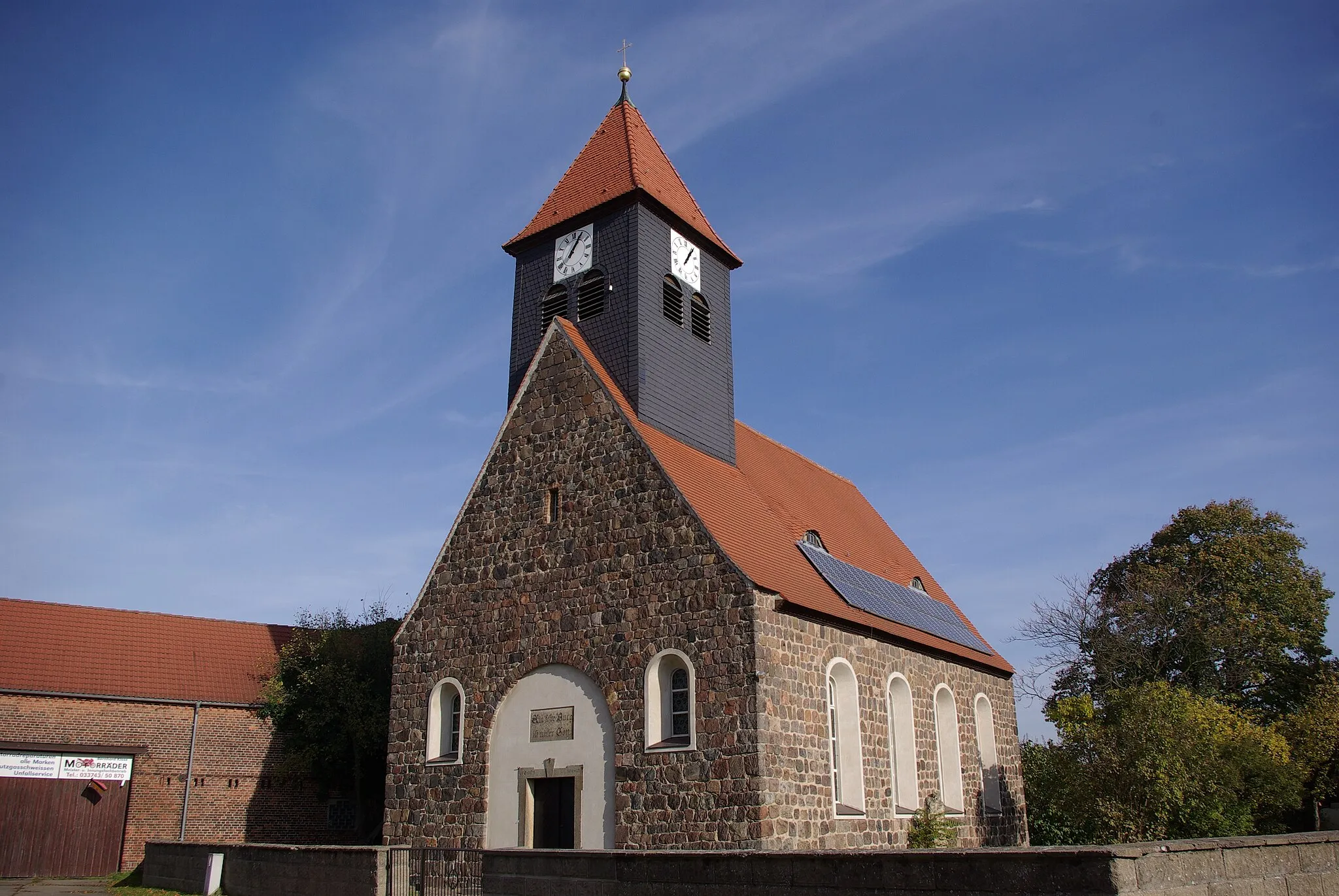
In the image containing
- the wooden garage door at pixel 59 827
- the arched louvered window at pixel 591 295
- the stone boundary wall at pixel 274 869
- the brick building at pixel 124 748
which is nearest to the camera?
the stone boundary wall at pixel 274 869

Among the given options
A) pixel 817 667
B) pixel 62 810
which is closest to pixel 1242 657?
pixel 817 667

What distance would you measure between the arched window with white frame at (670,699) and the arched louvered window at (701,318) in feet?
24.9

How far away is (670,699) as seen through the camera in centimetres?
1569

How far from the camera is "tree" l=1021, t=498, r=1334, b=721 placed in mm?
29438

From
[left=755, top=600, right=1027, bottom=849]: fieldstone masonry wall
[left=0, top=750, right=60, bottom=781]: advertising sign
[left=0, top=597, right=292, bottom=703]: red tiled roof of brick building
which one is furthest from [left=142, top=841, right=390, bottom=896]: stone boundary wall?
[left=0, top=597, right=292, bottom=703]: red tiled roof of brick building

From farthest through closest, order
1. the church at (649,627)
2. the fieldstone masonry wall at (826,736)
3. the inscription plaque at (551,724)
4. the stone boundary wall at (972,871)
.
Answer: the inscription plaque at (551,724) → the church at (649,627) → the fieldstone masonry wall at (826,736) → the stone boundary wall at (972,871)

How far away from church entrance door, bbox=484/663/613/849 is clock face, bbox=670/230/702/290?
8.30 m

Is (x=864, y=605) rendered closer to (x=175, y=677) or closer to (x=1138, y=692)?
(x=1138, y=692)

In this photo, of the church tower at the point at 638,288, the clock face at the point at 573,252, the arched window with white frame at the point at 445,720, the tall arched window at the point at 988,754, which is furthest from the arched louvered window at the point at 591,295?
the tall arched window at the point at 988,754

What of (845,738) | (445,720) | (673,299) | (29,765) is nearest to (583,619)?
(445,720)

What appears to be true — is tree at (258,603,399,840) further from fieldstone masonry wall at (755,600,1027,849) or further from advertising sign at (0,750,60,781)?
fieldstone masonry wall at (755,600,1027,849)

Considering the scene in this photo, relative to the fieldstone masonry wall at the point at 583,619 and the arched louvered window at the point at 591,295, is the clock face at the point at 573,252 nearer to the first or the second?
the arched louvered window at the point at 591,295

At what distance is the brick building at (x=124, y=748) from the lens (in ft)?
75.4

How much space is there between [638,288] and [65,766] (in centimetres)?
1664
